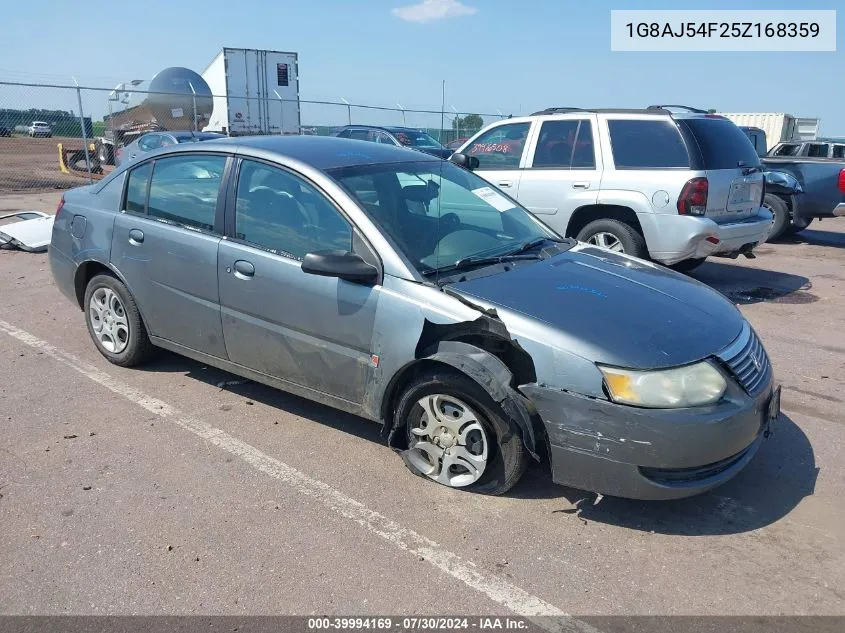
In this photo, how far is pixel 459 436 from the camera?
3.48m

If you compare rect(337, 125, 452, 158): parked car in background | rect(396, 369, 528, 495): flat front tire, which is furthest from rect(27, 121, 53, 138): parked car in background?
rect(396, 369, 528, 495): flat front tire

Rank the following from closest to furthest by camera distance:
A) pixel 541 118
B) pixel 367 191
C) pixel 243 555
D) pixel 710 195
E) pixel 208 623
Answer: pixel 208 623
pixel 243 555
pixel 367 191
pixel 710 195
pixel 541 118

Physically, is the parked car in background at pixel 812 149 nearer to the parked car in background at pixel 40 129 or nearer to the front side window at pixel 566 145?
the front side window at pixel 566 145

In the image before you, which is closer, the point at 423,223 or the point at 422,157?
the point at 423,223

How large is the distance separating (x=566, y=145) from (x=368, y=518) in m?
5.58

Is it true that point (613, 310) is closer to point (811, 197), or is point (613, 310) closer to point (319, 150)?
point (319, 150)

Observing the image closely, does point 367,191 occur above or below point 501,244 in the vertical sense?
above

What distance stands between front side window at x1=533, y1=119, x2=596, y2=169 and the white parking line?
5.07m

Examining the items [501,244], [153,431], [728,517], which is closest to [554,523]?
[728,517]

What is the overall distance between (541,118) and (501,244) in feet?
14.2

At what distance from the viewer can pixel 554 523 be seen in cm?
329

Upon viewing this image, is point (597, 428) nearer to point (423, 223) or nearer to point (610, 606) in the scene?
point (610, 606)

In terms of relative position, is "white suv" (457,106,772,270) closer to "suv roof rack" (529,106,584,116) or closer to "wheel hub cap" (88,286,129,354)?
"suv roof rack" (529,106,584,116)

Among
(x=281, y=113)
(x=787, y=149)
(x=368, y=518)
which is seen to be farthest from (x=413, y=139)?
(x=368, y=518)
